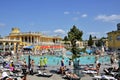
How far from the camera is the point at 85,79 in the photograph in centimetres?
1838

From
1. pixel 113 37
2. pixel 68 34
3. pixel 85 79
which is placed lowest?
pixel 85 79

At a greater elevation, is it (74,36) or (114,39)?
(114,39)

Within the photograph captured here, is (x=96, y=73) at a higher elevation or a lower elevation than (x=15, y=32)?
lower

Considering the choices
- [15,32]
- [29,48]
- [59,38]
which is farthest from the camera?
[59,38]

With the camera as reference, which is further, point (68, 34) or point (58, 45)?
point (58, 45)

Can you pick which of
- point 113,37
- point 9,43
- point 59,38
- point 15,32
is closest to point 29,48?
point 9,43

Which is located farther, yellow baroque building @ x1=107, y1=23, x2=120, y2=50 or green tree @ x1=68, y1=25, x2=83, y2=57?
yellow baroque building @ x1=107, y1=23, x2=120, y2=50

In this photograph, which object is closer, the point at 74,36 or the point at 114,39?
the point at 74,36

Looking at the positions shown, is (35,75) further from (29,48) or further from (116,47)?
(116,47)

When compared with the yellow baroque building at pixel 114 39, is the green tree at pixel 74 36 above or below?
below

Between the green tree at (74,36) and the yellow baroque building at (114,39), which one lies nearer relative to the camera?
the green tree at (74,36)

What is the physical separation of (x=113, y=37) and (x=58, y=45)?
19.2 metres

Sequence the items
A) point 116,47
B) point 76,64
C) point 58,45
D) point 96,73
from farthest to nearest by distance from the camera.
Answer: point 58,45
point 116,47
point 76,64
point 96,73

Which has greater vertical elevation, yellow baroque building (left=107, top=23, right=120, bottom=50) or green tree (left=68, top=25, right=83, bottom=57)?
yellow baroque building (left=107, top=23, right=120, bottom=50)
